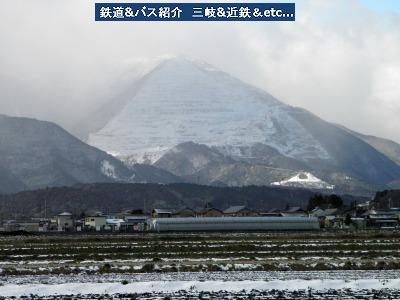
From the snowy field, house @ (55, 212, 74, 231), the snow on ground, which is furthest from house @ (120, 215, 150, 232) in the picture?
the snow on ground

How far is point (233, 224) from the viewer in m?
102

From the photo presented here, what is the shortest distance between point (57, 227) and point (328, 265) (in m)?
96.8

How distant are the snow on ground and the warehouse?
70638 mm

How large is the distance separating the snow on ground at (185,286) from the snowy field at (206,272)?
0.11ft

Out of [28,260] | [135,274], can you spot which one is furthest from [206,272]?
[28,260]

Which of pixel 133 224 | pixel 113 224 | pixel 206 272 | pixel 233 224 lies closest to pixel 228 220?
pixel 233 224

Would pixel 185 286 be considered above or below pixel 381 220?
above

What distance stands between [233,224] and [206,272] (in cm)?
6932

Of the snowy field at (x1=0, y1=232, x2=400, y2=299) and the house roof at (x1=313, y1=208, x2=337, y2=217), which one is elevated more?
the house roof at (x1=313, y1=208, x2=337, y2=217)

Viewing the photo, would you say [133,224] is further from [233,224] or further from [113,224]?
[233,224]

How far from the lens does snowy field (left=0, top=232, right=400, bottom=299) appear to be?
26.1 metres

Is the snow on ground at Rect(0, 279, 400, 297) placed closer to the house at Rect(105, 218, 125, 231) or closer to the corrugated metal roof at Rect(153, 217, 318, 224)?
the corrugated metal roof at Rect(153, 217, 318, 224)

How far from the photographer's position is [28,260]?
41.0 m

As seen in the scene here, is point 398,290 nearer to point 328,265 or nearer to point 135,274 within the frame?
point 328,265
